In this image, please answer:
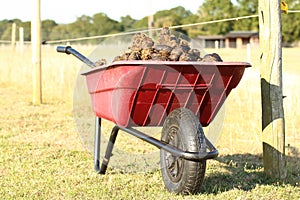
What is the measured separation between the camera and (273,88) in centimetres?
384

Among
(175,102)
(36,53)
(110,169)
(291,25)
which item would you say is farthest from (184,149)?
(291,25)

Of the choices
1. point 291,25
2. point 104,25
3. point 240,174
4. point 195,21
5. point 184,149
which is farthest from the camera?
point 104,25

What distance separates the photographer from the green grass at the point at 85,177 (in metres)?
3.41

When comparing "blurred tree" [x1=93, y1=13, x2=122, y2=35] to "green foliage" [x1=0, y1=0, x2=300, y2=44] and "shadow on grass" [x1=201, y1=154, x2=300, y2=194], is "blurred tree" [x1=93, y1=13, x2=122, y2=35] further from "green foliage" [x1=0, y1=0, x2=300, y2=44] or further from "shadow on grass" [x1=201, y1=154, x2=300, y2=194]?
"shadow on grass" [x1=201, y1=154, x2=300, y2=194]

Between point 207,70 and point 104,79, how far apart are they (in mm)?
757

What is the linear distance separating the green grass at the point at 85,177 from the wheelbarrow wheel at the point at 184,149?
9 centimetres

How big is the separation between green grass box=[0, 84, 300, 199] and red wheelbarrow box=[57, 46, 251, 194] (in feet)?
0.80

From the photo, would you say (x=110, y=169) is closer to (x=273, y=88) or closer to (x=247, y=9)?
(x=273, y=88)

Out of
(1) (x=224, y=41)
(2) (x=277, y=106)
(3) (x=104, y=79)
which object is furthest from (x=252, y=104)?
(1) (x=224, y=41)

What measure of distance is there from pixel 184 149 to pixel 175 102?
0.38 metres

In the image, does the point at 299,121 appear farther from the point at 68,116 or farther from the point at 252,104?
the point at 68,116

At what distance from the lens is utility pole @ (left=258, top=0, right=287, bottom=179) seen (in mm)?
3836

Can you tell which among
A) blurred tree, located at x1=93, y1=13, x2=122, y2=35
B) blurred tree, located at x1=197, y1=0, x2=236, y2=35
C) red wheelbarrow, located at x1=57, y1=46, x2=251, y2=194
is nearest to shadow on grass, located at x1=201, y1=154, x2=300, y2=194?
red wheelbarrow, located at x1=57, y1=46, x2=251, y2=194

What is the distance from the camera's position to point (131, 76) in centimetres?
302
